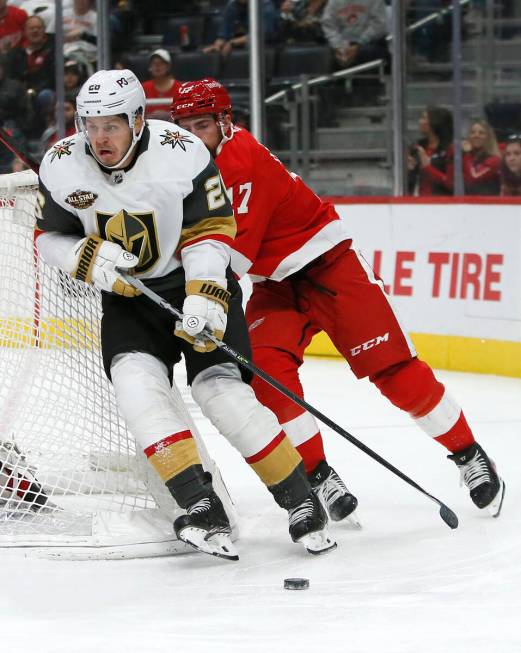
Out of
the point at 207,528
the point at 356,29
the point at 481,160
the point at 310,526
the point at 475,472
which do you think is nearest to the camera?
the point at 207,528

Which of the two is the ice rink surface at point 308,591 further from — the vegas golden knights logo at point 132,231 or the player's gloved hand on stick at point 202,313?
the vegas golden knights logo at point 132,231

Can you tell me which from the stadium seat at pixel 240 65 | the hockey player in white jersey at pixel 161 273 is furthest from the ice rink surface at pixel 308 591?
the stadium seat at pixel 240 65

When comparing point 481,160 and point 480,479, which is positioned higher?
point 481,160

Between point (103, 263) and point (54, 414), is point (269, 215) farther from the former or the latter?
point (54, 414)

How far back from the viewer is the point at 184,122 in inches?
130

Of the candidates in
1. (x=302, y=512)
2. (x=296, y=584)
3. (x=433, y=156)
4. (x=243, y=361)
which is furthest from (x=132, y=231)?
(x=433, y=156)

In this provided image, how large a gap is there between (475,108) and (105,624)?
14.2 feet

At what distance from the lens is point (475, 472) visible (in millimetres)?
3441

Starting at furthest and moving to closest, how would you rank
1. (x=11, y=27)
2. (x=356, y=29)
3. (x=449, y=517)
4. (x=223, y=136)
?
(x=11, y=27) → (x=356, y=29) → (x=223, y=136) → (x=449, y=517)

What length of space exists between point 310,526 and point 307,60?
441 cm

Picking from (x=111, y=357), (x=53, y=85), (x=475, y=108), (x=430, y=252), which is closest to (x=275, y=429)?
(x=111, y=357)

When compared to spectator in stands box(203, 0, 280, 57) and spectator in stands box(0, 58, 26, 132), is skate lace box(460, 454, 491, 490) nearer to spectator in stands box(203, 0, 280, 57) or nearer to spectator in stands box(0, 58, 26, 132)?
spectator in stands box(203, 0, 280, 57)

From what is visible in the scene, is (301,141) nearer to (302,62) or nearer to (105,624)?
(302,62)

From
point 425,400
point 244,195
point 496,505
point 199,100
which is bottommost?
point 496,505
